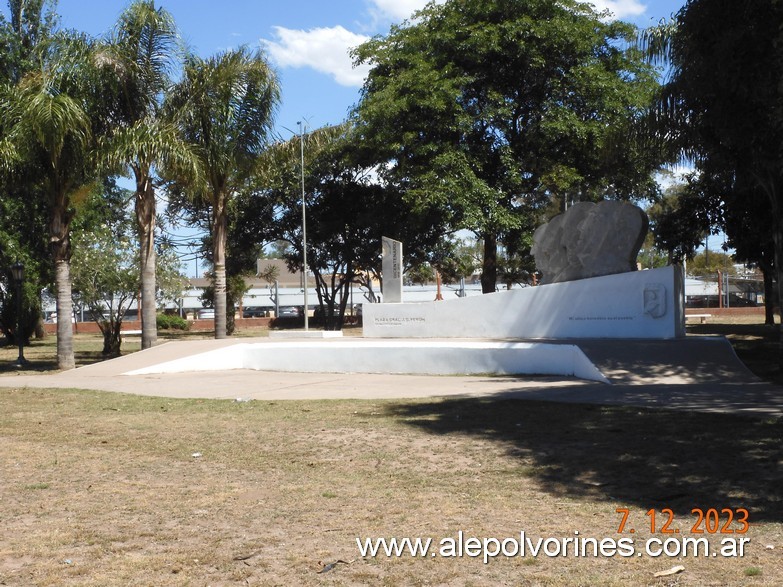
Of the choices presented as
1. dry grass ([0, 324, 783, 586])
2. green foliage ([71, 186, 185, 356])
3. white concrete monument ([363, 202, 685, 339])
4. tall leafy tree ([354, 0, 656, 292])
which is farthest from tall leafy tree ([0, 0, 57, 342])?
dry grass ([0, 324, 783, 586])

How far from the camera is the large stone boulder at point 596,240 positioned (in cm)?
1858

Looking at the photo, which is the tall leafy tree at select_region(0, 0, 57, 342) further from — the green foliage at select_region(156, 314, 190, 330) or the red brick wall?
the red brick wall

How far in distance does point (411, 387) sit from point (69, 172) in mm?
10150

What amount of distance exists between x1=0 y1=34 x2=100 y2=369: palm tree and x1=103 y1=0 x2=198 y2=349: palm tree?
693mm

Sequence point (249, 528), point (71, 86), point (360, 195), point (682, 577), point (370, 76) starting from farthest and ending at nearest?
point (360, 195) < point (370, 76) < point (71, 86) < point (249, 528) < point (682, 577)

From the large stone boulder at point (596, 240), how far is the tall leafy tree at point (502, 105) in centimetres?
652

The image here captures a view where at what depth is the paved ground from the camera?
11.7 meters

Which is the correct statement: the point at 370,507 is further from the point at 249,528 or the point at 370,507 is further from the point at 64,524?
the point at 64,524

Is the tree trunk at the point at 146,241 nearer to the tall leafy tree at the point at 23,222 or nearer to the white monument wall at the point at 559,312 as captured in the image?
the white monument wall at the point at 559,312

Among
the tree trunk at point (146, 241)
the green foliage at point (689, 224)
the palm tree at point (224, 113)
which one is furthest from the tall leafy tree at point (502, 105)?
the tree trunk at point (146, 241)

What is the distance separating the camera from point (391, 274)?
928 inches

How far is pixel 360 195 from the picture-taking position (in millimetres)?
36875

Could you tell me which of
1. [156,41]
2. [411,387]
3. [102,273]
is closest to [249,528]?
[411,387]

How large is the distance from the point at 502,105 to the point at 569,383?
15687 mm
